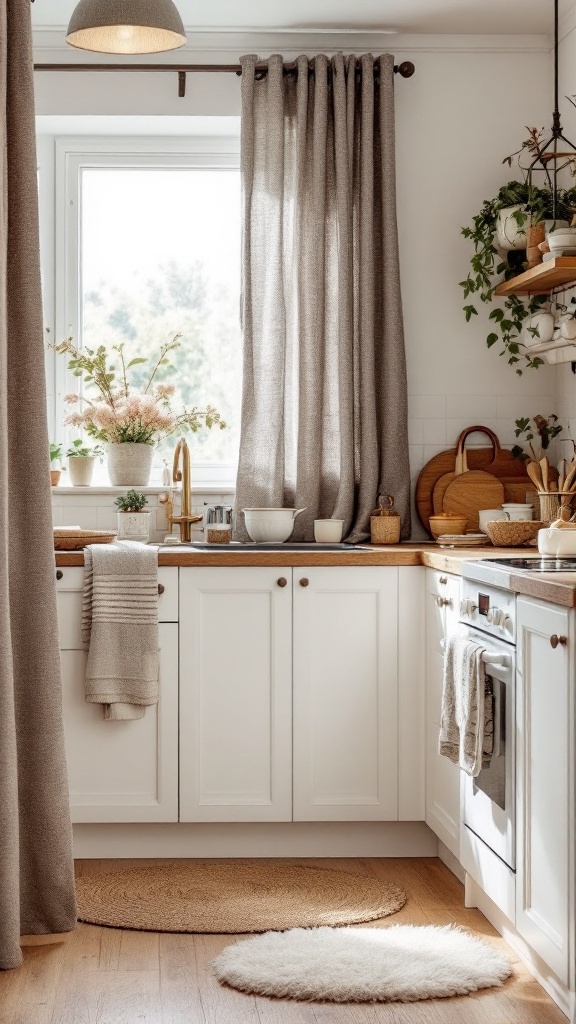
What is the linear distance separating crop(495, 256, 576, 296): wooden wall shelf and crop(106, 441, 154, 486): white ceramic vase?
54.0 inches

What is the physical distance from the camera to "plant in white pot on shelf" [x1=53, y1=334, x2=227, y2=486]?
4.05 meters

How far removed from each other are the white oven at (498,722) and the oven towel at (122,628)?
3.32ft

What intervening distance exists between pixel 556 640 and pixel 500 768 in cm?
51

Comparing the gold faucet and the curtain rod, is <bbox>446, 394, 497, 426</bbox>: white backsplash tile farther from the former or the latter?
the curtain rod

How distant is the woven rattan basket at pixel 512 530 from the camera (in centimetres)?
356

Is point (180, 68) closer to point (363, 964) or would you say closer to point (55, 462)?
point (55, 462)

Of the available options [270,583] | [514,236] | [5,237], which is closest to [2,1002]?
[270,583]

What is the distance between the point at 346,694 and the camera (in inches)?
137

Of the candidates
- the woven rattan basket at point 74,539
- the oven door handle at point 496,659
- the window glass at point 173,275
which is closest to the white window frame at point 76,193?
the window glass at point 173,275

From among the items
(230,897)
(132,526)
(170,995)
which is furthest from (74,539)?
(170,995)

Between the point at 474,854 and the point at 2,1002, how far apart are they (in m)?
1.20

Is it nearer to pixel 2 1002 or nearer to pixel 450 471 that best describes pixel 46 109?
pixel 450 471

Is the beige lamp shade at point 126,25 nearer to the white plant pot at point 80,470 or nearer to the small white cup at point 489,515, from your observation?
the white plant pot at point 80,470

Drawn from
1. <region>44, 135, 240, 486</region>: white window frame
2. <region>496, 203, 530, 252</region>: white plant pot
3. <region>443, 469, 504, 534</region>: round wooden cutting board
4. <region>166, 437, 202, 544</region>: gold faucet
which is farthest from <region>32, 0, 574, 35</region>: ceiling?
<region>443, 469, 504, 534</region>: round wooden cutting board
